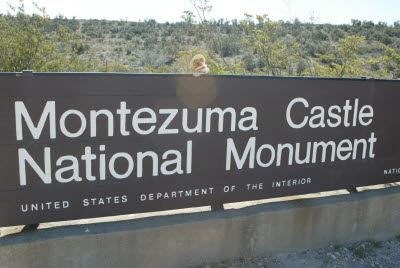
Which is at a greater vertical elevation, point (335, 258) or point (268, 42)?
point (268, 42)

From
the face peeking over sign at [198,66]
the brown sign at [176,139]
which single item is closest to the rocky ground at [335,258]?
the brown sign at [176,139]

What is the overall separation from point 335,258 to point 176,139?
2286 millimetres

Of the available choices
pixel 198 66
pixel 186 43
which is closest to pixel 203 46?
pixel 186 43

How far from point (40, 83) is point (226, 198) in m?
2.11

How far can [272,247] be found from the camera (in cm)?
424

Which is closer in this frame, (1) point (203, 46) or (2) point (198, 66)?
(2) point (198, 66)

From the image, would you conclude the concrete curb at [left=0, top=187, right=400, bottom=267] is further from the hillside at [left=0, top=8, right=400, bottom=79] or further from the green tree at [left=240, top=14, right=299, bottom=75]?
the hillside at [left=0, top=8, right=400, bottom=79]

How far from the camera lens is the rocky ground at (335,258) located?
406 cm

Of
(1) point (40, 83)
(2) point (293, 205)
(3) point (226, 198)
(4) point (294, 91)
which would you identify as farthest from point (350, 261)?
(1) point (40, 83)

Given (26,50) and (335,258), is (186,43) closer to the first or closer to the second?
(26,50)

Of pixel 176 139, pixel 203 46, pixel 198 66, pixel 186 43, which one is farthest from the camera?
pixel 186 43

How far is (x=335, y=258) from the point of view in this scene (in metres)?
4.30

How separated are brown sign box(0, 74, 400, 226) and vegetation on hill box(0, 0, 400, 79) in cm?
567

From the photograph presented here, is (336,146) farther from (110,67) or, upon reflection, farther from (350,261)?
(110,67)
